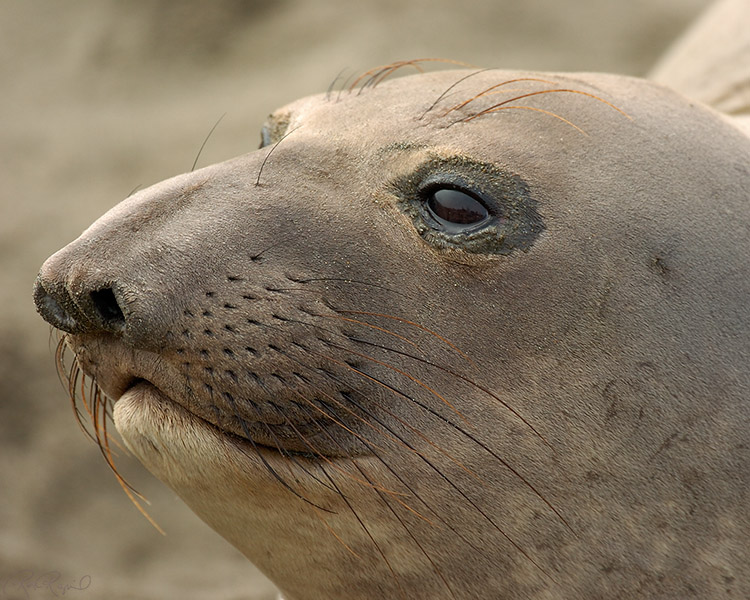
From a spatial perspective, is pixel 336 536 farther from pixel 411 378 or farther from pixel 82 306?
pixel 82 306

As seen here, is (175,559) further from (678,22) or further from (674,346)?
(678,22)

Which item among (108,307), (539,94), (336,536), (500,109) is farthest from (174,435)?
(539,94)

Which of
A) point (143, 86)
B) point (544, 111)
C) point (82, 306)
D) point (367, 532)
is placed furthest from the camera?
point (143, 86)

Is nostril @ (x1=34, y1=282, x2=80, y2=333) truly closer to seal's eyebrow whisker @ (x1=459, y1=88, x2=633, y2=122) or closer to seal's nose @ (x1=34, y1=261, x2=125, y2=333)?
seal's nose @ (x1=34, y1=261, x2=125, y2=333)

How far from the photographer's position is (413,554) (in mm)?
2352

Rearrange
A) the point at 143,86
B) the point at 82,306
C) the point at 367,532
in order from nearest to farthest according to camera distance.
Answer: the point at 82,306, the point at 367,532, the point at 143,86

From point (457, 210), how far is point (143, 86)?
15.3 ft

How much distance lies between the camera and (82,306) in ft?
7.32

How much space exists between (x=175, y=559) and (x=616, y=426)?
2897 millimetres

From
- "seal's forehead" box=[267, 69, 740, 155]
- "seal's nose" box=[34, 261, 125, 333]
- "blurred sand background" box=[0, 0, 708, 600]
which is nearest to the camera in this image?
"seal's nose" box=[34, 261, 125, 333]

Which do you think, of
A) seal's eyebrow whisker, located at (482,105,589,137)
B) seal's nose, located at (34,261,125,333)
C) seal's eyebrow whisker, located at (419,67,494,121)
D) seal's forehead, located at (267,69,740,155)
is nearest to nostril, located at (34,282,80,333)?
seal's nose, located at (34,261,125,333)

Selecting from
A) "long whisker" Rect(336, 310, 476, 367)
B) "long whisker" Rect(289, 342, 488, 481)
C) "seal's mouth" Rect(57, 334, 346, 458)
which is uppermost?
"long whisker" Rect(336, 310, 476, 367)

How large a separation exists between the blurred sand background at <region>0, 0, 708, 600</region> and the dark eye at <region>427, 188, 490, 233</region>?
9.23 feet

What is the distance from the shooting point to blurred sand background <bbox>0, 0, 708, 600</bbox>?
477 cm
